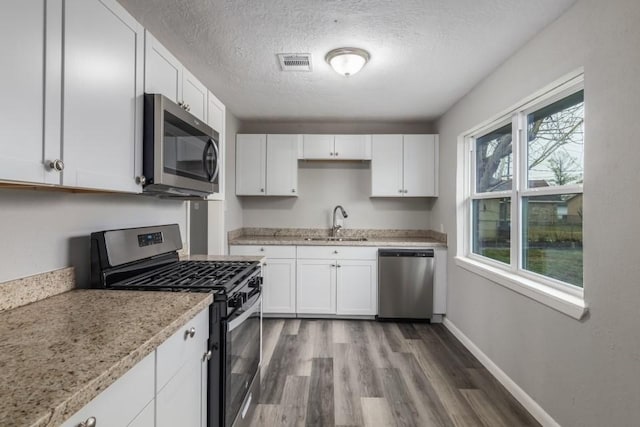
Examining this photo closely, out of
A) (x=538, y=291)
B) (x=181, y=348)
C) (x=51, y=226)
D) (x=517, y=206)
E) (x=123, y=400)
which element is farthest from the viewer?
(x=517, y=206)

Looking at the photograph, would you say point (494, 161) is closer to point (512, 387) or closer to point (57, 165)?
point (512, 387)

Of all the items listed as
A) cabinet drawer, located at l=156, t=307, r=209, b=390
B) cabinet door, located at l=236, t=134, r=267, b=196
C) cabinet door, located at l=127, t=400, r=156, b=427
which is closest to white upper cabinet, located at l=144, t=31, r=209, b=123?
cabinet drawer, located at l=156, t=307, r=209, b=390

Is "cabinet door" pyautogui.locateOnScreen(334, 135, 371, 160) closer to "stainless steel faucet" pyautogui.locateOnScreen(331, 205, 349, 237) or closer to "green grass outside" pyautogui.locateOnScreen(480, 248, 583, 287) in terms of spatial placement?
"stainless steel faucet" pyautogui.locateOnScreen(331, 205, 349, 237)

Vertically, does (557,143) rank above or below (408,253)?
above

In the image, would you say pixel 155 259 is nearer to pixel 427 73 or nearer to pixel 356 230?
pixel 427 73

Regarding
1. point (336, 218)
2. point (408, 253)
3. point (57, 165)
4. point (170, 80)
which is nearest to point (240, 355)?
point (57, 165)

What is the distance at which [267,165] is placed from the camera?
156 inches

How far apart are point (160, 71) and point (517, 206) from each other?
2427 millimetres

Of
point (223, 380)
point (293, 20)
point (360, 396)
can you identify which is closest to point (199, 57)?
point (293, 20)

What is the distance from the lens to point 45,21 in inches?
38.0

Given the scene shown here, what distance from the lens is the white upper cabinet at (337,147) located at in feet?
13.0

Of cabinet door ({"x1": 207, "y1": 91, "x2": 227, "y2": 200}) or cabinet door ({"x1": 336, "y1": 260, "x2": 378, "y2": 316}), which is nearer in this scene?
cabinet door ({"x1": 207, "y1": 91, "x2": 227, "y2": 200})

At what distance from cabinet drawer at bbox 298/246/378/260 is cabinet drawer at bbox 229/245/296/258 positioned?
11 centimetres

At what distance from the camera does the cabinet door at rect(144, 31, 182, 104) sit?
149 centimetres
